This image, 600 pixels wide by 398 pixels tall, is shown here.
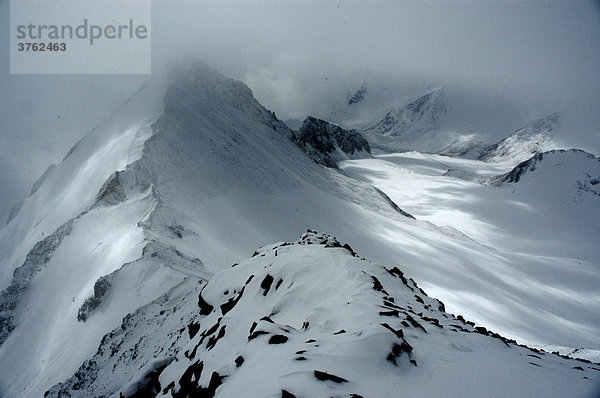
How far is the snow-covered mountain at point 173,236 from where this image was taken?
1903cm

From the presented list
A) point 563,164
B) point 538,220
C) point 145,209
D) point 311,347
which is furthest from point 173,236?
point 563,164

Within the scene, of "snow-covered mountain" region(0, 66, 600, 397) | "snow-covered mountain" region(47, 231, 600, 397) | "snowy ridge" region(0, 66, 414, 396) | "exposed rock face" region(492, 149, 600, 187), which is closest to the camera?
"snow-covered mountain" region(47, 231, 600, 397)

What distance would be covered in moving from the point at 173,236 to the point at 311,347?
67.5ft

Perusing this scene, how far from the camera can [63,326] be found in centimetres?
2216

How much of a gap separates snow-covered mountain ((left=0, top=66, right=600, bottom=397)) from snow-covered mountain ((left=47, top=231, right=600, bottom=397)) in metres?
0.35

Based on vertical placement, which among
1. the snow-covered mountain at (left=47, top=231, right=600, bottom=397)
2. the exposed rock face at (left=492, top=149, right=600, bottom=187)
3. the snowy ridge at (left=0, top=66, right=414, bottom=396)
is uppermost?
the exposed rock face at (left=492, top=149, right=600, bottom=187)

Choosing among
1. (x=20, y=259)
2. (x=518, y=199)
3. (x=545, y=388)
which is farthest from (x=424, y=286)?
(x=518, y=199)

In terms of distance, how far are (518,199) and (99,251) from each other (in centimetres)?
13992

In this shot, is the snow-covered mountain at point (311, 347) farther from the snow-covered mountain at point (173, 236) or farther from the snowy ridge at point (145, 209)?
the snowy ridge at point (145, 209)

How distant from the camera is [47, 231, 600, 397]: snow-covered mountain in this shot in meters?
6.97

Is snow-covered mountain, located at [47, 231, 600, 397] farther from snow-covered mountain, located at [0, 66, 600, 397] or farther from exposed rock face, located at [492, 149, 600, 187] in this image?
exposed rock face, located at [492, 149, 600, 187]

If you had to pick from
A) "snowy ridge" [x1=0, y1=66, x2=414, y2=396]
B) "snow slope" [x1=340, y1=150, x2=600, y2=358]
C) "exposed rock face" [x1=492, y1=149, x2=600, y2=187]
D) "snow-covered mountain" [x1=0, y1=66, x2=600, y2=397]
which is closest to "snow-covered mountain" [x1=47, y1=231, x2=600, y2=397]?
"snow-covered mountain" [x1=0, y1=66, x2=600, y2=397]

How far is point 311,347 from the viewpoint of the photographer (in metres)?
7.83

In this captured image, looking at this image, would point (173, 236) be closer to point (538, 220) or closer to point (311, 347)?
point (311, 347)
